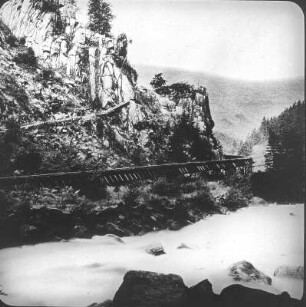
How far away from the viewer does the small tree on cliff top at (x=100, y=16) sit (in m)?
2.07

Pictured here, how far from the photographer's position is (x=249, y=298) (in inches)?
74.2

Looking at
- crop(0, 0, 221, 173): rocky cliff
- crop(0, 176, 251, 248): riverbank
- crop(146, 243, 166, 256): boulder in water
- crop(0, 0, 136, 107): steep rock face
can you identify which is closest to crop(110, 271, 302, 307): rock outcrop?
crop(146, 243, 166, 256): boulder in water

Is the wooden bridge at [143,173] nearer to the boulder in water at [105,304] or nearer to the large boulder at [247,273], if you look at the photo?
the large boulder at [247,273]

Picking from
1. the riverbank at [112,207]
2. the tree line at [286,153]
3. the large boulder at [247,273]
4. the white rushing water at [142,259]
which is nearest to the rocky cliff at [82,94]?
the riverbank at [112,207]

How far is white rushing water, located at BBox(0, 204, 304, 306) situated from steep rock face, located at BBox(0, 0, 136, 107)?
834 millimetres

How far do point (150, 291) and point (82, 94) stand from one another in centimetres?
112

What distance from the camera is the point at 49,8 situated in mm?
2182

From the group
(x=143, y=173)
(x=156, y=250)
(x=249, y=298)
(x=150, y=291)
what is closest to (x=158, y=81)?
(x=143, y=173)

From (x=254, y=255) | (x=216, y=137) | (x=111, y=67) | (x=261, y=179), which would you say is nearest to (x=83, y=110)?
(x=111, y=67)

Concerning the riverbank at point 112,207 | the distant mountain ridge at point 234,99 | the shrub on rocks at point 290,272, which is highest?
the distant mountain ridge at point 234,99

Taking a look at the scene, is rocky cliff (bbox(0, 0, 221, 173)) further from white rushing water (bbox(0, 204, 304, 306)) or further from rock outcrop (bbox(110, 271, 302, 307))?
rock outcrop (bbox(110, 271, 302, 307))

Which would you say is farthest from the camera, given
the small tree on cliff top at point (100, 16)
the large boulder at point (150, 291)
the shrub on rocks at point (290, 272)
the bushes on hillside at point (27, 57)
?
the bushes on hillside at point (27, 57)

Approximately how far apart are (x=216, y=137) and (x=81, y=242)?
93 cm

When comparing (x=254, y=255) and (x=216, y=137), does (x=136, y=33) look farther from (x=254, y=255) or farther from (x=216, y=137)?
(x=254, y=255)
